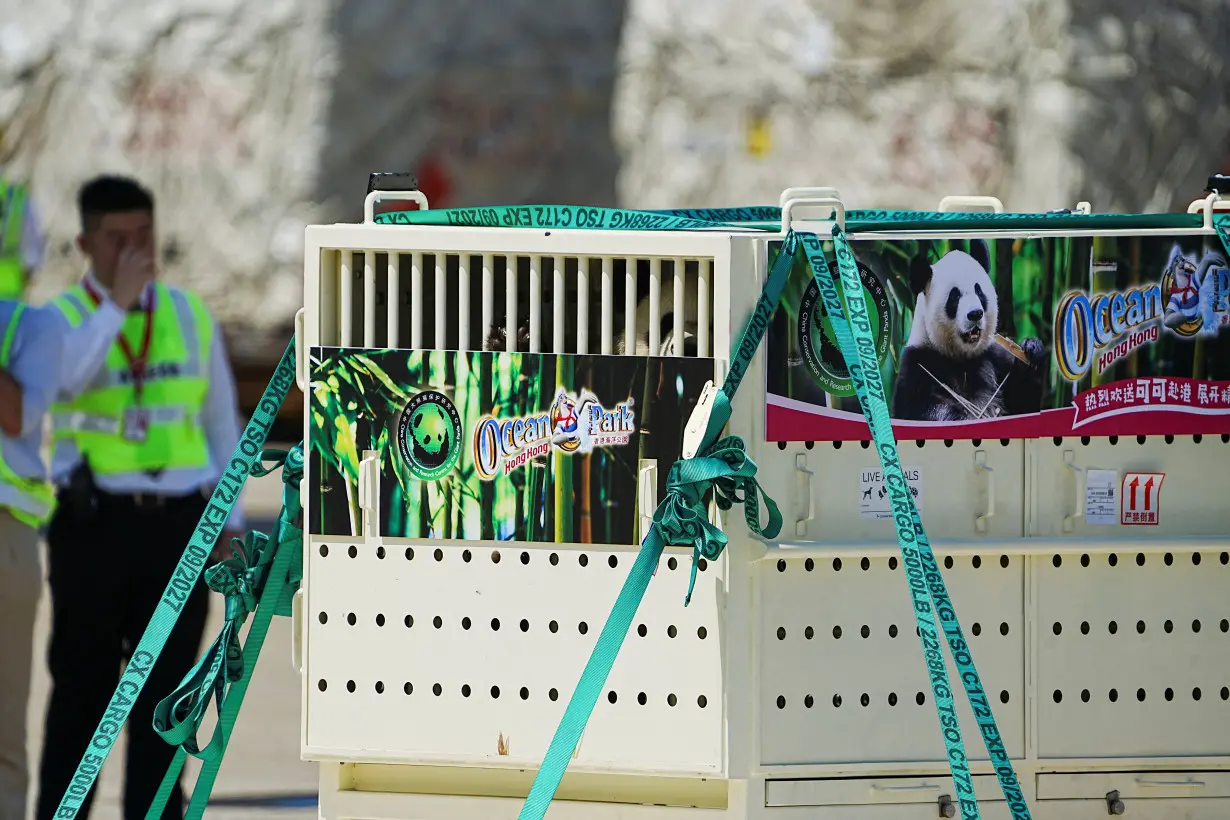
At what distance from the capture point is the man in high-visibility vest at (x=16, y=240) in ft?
16.7

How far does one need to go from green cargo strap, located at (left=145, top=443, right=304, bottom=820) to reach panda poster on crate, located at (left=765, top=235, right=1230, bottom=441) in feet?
2.58

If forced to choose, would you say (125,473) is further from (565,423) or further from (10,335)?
(565,423)

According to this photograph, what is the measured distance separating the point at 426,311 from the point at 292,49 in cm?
1065

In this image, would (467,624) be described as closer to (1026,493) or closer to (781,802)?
(781,802)

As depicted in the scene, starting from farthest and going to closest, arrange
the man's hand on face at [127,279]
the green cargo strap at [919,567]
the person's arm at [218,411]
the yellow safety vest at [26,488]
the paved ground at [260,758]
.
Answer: the paved ground at [260,758]
the person's arm at [218,411]
the man's hand on face at [127,279]
the yellow safety vest at [26,488]
the green cargo strap at [919,567]

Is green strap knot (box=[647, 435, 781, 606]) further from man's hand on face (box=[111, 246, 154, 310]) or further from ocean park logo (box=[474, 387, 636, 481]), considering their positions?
man's hand on face (box=[111, 246, 154, 310])

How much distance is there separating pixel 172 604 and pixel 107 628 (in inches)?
90.0

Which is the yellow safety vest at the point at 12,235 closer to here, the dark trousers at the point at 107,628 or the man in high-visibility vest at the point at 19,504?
the man in high-visibility vest at the point at 19,504

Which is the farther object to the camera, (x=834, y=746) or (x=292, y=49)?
(x=292, y=49)

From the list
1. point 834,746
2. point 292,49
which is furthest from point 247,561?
point 292,49

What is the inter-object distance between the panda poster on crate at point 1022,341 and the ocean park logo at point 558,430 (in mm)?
214

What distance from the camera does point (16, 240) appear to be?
5.19 meters

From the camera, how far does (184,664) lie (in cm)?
476

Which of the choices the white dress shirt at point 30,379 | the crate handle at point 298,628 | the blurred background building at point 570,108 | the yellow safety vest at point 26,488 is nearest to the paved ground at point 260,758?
the yellow safety vest at point 26,488
